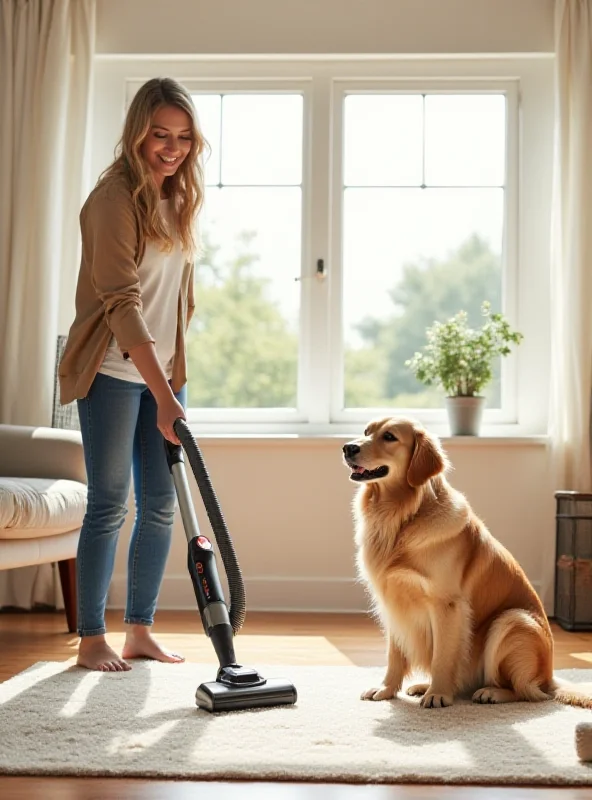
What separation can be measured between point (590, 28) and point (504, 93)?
0.43 metres

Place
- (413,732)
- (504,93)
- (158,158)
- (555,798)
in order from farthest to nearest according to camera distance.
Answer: (504,93), (158,158), (413,732), (555,798)

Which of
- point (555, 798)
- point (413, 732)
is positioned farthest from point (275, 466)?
point (555, 798)

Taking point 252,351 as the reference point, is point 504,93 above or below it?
above

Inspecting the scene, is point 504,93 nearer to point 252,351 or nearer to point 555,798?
point 252,351

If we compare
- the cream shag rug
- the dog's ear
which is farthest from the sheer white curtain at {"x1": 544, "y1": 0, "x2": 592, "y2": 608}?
the cream shag rug

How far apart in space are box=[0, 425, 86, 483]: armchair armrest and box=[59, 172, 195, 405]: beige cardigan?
856mm

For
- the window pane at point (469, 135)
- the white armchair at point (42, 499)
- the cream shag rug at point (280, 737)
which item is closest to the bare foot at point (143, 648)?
the cream shag rug at point (280, 737)

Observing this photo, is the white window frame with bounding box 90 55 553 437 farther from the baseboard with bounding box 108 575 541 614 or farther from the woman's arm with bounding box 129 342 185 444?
the woman's arm with bounding box 129 342 185 444

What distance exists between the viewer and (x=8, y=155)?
388 centimetres

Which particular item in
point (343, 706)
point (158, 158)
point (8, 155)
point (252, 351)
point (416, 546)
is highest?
point (8, 155)

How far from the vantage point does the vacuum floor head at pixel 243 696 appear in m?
1.94

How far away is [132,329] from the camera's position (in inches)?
88.1

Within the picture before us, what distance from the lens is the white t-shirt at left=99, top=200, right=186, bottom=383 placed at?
7.91 ft

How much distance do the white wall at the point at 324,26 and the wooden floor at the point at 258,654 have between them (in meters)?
2.32
